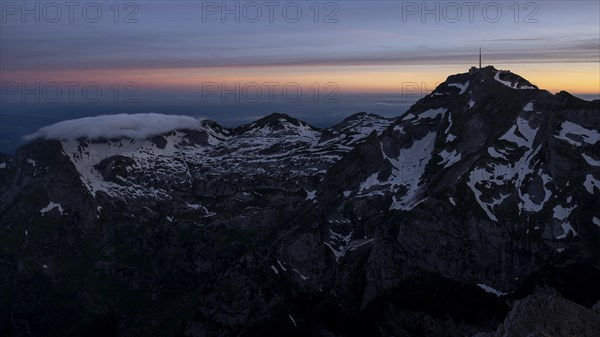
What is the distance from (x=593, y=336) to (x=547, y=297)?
861 centimetres

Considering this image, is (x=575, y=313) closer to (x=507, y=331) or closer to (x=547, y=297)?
(x=547, y=297)

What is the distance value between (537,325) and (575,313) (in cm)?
678

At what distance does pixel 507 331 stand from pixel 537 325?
15.5 ft

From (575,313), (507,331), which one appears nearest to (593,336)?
(575,313)

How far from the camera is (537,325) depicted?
303ft

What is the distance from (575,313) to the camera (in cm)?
9375

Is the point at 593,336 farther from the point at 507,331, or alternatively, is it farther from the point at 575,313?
the point at 507,331

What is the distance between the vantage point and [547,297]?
95812mm

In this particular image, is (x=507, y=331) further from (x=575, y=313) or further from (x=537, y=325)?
(x=575, y=313)

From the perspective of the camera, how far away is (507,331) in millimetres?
94750

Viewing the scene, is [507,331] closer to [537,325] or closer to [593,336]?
[537,325]

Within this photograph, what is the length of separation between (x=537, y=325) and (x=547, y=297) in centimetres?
574
